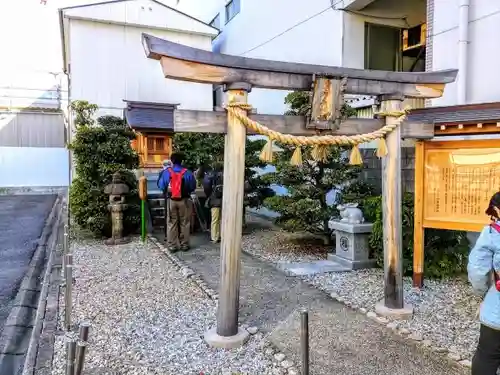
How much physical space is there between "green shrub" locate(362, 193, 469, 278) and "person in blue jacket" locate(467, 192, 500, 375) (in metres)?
3.70

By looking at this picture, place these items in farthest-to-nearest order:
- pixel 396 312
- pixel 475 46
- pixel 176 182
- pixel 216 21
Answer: pixel 216 21
pixel 176 182
pixel 475 46
pixel 396 312

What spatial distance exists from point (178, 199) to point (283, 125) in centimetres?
446

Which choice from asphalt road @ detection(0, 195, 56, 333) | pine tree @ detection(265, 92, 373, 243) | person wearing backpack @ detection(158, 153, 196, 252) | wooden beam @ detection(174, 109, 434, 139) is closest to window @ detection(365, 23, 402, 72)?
pine tree @ detection(265, 92, 373, 243)

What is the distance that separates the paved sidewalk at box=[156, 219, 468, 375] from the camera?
3.80 m

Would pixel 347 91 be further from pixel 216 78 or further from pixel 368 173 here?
pixel 368 173

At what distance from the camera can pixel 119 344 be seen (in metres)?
4.28

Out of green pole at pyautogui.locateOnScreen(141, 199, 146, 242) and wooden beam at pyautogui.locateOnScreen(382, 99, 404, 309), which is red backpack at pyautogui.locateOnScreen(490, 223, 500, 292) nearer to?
wooden beam at pyautogui.locateOnScreen(382, 99, 404, 309)

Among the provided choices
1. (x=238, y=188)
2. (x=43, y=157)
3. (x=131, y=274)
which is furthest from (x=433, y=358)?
(x=43, y=157)

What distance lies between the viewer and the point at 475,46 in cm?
717

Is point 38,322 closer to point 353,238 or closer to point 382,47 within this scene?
point 353,238

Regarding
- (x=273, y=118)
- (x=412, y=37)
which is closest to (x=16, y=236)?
(x=273, y=118)

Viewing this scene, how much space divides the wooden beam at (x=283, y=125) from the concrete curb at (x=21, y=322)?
9.75ft

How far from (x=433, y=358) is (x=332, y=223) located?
376cm

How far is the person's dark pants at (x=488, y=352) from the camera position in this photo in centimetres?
294
